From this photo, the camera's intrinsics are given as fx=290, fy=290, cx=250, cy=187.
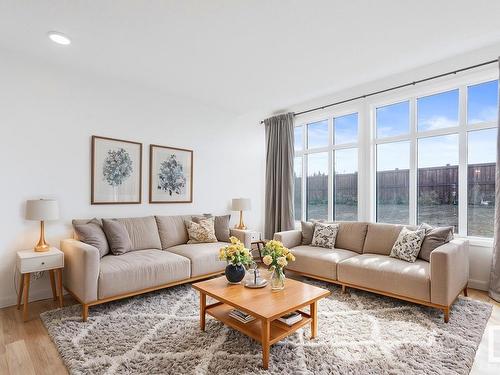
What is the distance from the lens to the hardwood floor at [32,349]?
75.6 inches

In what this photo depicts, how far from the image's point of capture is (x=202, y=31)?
2.64m

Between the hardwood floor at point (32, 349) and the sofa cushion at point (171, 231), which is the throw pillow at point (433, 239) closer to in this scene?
the hardwood floor at point (32, 349)

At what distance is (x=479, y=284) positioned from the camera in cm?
333

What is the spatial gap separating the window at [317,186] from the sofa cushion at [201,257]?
6.63 feet

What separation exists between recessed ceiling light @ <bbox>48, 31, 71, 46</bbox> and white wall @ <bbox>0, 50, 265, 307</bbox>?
2.14ft

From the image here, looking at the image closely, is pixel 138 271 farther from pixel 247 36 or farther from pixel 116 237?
pixel 247 36

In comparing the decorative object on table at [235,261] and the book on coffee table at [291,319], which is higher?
the decorative object on table at [235,261]

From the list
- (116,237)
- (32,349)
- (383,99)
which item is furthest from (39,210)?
(383,99)

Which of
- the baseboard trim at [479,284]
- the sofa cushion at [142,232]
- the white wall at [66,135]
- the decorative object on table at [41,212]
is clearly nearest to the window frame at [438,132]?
the baseboard trim at [479,284]

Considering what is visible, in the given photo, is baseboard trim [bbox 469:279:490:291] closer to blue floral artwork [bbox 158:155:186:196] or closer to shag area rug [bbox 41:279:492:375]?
shag area rug [bbox 41:279:492:375]

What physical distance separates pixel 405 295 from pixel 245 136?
359 cm

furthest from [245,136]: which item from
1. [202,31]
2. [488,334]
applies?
[488,334]

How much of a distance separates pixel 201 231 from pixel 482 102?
3815 mm

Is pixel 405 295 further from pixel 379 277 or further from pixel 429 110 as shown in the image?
pixel 429 110
